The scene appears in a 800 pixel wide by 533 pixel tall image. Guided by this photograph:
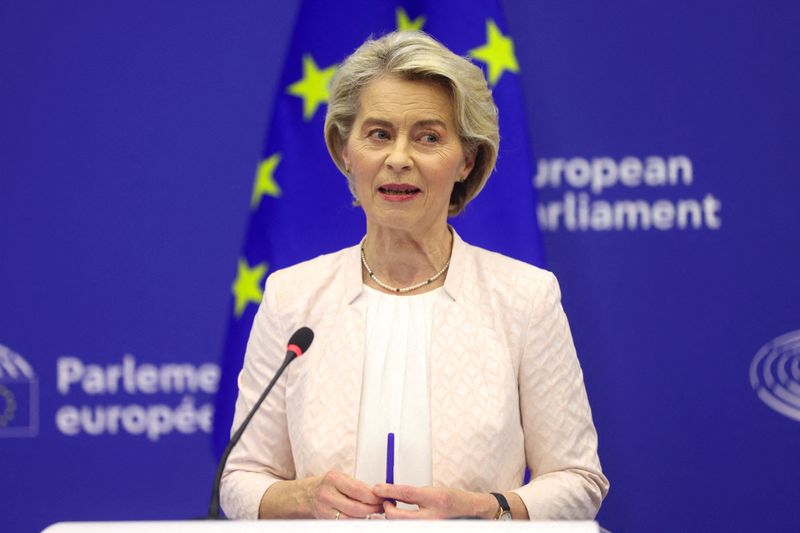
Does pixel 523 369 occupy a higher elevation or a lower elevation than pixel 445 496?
higher

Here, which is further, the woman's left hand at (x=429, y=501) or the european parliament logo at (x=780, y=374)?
the european parliament logo at (x=780, y=374)

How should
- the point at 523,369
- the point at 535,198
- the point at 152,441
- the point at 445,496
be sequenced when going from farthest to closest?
the point at 152,441
the point at 535,198
the point at 523,369
the point at 445,496

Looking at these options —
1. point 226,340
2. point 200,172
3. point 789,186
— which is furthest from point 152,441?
point 789,186

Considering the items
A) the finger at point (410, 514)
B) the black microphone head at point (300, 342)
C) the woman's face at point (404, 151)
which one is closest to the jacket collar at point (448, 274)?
the woman's face at point (404, 151)

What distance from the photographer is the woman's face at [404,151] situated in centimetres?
211

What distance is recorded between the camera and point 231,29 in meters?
3.28

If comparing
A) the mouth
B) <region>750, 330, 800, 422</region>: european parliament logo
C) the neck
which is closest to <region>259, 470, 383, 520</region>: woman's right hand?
the neck

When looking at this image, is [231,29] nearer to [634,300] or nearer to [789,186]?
[634,300]

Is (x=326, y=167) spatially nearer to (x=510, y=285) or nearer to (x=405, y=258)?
(x=405, y=258)

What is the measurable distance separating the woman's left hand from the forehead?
0.77m

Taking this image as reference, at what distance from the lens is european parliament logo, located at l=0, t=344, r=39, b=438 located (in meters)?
3.23

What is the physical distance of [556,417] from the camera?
6.74ft

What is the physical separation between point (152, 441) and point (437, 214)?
150cm

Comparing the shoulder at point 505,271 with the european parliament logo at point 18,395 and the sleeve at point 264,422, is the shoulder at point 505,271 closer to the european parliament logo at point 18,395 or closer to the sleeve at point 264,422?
the sleeve at point 264,422
